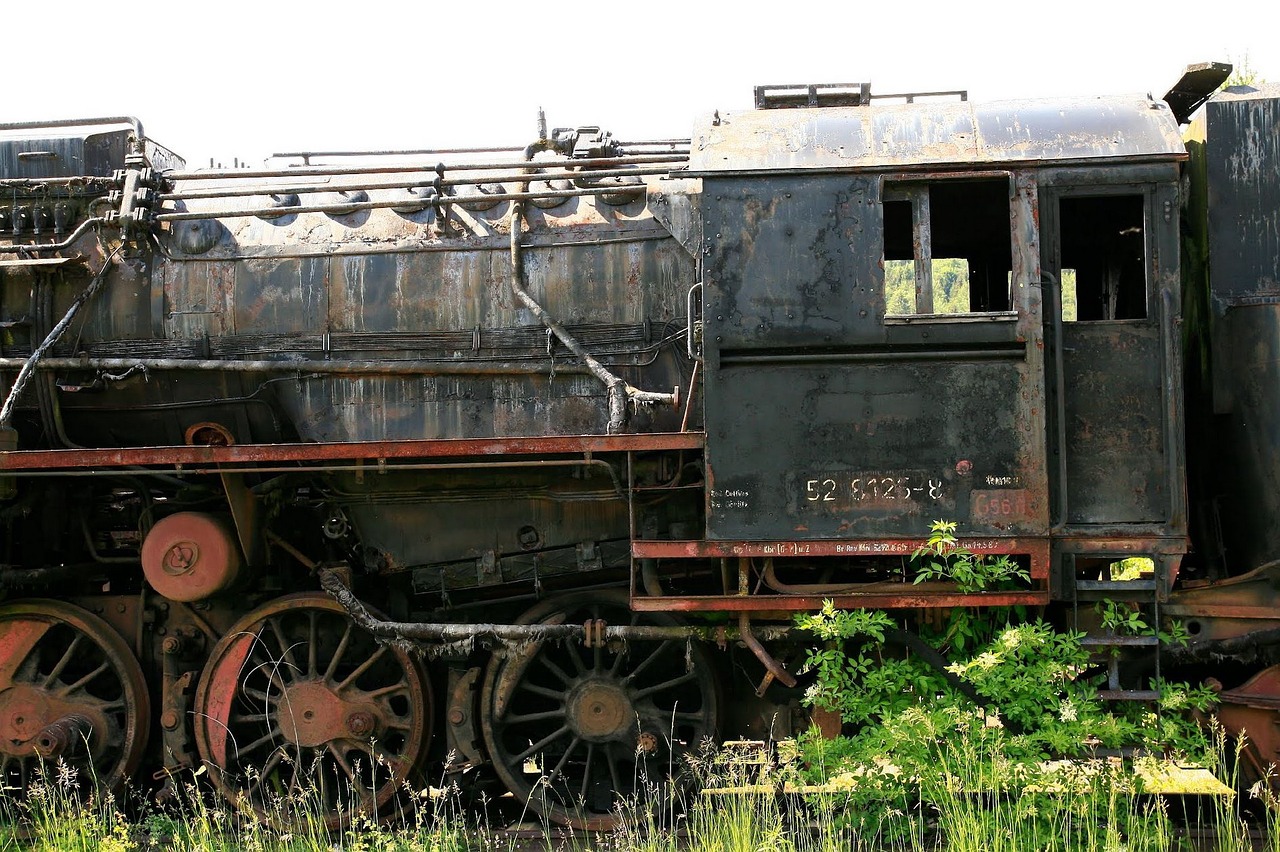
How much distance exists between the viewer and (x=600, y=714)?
19.8 feet

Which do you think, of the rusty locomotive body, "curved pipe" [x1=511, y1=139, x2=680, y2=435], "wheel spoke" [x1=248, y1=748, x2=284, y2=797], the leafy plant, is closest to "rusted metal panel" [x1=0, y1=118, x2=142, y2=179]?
the rusty locomotive body

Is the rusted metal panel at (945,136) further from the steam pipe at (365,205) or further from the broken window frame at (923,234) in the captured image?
the steam pipe at (365,205)

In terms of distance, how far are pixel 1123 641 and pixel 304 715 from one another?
441 cm

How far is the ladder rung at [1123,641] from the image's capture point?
5.32 metres

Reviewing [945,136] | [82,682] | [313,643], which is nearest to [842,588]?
[945,136]

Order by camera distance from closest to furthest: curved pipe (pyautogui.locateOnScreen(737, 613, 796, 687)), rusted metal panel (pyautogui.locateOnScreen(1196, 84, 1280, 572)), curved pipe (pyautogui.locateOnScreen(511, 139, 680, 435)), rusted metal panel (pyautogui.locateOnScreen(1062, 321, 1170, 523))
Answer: rusted metal panel (pyautogui.locateOnScreen(1062, 321, 1170, 523)) → rusted metal panel (pyautogui.locateOnScreen(1196, 84, 1280, 572)) → curved pipe (pyautogui.locateOnScreen(737, 613, 796, 687)) → curved pipe (pyautogui.locateOnScreen(511, 139, 680, 435))

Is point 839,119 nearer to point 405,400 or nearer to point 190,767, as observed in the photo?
point 405,400

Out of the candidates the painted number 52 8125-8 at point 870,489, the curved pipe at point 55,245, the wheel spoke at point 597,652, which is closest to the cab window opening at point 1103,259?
the painted number 52 8125-8 at point 870,489

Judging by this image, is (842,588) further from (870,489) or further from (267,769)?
(267,769)

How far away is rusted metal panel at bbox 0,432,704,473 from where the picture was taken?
5492 millimetres

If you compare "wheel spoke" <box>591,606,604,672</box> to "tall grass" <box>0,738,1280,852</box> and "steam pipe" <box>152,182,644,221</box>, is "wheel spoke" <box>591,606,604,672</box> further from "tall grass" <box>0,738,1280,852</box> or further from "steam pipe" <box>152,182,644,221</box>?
"steam pipe" <box>152,182,644,221</box>

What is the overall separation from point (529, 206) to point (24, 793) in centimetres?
452

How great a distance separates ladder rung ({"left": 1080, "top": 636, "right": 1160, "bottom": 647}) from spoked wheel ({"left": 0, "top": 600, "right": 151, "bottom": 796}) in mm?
5299

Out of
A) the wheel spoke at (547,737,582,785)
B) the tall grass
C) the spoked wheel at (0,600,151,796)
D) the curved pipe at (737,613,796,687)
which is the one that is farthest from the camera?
the spoked wheel at (0,600,151,796)
